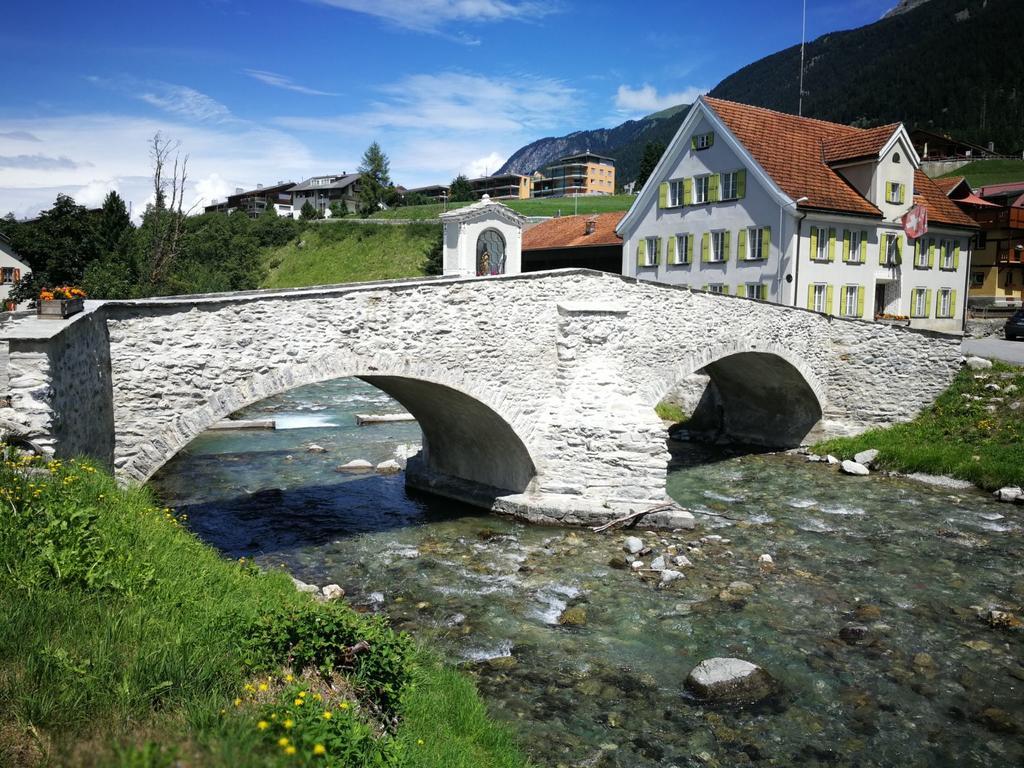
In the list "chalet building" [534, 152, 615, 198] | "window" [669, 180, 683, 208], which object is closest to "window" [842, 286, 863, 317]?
"window" [669, 180, 683, 208]

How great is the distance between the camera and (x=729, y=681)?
8883 mm

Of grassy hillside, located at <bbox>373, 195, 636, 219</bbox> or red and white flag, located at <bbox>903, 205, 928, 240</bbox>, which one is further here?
grassy hillside, located at <bbox>373, 195, 636, 219</bbox>

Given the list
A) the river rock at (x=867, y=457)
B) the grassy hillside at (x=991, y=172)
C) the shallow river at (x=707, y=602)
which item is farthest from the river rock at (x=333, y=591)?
the grassy hillside at (x=991, y=172)

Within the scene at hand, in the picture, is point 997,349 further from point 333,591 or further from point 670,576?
point 333,591

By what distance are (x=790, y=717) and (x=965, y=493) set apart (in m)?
11.9

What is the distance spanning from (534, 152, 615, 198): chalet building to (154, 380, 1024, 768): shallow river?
350ft

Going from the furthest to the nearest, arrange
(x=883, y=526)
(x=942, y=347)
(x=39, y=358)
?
1. (x=942, y=347)
2. (x=883, y=526)
3. (x=39, y=358)

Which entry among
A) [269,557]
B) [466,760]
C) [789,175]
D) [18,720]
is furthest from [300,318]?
[789,175]

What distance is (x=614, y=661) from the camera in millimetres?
9633

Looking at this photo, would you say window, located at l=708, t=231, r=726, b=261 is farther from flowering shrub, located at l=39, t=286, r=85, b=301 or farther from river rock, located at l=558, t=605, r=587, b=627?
flowering shrub, located at l=39, t=286, r=85, b=301

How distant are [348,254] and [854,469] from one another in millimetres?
53687

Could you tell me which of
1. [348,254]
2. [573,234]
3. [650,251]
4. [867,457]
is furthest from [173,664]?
[348,254]

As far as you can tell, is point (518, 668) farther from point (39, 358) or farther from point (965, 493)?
point (965, 493)

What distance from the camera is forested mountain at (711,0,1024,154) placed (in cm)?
10919
